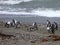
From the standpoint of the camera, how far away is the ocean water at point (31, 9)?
32312 mm

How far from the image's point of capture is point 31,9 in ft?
118

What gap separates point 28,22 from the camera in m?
27.9

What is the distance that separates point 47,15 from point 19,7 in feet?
21.6

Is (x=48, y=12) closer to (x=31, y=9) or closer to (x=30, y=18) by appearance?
(x=31, y=9)

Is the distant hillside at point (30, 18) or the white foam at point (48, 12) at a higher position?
the distant hillside at point (30, 18)

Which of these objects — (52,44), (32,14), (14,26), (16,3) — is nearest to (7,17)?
(32,14)

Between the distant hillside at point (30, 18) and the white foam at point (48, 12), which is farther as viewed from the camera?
the white foam at point (48, 12)

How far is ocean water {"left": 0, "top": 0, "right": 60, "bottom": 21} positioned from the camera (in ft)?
106

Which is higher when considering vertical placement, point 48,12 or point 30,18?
point 30,18

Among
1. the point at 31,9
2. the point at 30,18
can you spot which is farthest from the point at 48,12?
the point at 30,18

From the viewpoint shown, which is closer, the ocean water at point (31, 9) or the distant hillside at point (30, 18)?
the distant hillside at point (30, 18)

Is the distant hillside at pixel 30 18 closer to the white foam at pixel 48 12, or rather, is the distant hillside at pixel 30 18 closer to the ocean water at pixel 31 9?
the ocean water at pixel 31 9

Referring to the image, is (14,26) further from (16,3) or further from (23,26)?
(16,3)

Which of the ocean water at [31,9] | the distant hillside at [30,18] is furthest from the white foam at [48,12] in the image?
the distant hillside at [30,18]
